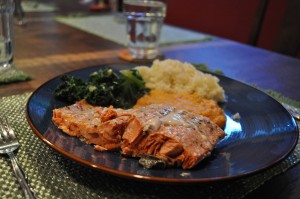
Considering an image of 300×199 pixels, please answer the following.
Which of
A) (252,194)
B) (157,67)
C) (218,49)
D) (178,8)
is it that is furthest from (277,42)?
(178,8)

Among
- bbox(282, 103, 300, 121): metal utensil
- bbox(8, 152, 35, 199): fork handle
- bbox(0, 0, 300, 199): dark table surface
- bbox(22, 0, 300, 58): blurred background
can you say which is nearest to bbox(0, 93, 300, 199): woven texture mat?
bbox(8, 152, 35, 199): fork handle

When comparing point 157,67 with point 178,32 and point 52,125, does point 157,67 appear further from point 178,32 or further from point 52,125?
point 178,32

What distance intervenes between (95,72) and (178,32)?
1671 millimetres

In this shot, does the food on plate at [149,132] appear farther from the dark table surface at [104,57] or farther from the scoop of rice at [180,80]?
the dark table surface at [104,57]

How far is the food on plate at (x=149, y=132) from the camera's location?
801 millimetres

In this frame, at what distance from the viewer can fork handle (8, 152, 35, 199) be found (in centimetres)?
73

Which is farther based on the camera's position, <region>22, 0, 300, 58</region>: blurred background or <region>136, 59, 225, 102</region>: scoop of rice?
<region>22, 0, 300, 58</region>: blurred background

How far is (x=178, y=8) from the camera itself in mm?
5383

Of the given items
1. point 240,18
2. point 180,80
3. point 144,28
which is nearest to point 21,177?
point 180,80

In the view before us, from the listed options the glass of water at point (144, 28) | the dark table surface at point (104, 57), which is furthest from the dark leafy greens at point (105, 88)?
the glass of water at point (144, 28)

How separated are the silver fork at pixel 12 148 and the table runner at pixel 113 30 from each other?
147 centimetres

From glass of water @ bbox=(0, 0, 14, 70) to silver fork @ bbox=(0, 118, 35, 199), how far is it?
2.16 feet

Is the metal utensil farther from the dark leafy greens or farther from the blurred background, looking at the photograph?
the blurred background

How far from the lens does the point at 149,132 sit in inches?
33.4
